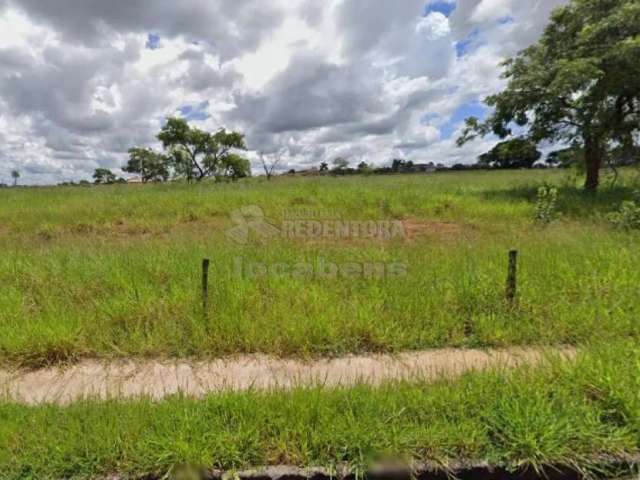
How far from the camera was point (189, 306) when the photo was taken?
11.8 ft

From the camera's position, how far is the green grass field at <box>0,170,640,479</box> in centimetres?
191

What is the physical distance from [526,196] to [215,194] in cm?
1069

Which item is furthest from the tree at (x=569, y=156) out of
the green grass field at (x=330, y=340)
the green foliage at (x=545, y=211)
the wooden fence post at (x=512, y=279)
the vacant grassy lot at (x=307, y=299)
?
the wooden fence post at (x=512, y=279)

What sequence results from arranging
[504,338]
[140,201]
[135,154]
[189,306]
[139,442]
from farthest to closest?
[135,154], [140,201], [189,306], [504,338], [139,442]

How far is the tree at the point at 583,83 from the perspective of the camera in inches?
356

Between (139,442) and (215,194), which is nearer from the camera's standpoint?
(139,442)

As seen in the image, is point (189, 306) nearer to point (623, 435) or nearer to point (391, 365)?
point (391, 365)

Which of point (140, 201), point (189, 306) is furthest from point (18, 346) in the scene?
point (140, 201)

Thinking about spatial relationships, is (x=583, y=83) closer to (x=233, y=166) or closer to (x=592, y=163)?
(x=592, y=163)

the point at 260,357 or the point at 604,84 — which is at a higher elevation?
the point at 604,84

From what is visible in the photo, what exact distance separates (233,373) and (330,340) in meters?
0.97

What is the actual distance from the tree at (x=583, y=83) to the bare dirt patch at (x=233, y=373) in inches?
387

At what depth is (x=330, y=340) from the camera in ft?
10.6

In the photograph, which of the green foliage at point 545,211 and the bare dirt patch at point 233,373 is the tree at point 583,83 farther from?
the bare dirt patch at point 233,373
